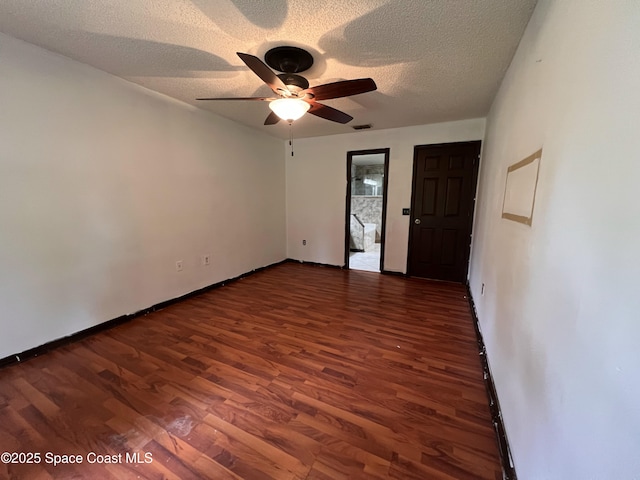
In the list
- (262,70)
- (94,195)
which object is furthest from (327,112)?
(94,195)

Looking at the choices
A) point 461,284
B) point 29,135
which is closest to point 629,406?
point 29,135

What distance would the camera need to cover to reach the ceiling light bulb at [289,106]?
6.22 ft

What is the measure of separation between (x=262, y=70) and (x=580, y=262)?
5.82 feet

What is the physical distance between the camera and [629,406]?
0.52 meters

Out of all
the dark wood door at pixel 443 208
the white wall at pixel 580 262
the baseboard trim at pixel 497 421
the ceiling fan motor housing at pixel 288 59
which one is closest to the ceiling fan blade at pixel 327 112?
the ceiling fan motor housing at pixel 288 59

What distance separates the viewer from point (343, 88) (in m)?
1.77

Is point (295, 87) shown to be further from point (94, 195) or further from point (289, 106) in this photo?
point (94, 195)

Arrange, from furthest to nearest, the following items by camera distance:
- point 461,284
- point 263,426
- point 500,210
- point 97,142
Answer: point 461,284
point 97,142
point 500,210
point 263,426

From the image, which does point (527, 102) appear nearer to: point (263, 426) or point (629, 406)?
point (629, 406)

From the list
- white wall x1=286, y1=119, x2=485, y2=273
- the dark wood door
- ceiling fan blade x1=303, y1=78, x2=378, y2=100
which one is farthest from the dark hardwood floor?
ceiling fan blade x1=303, y1=78, x2=378, y2=100

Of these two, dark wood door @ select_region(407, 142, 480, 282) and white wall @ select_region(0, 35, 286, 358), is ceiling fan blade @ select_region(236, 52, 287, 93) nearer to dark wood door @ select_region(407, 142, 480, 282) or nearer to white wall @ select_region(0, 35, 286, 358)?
white wall @ select_region(0, 35, 286, 358)

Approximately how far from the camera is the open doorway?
423cm

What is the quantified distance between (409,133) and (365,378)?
337 cm

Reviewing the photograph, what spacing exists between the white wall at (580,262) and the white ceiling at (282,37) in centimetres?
49
